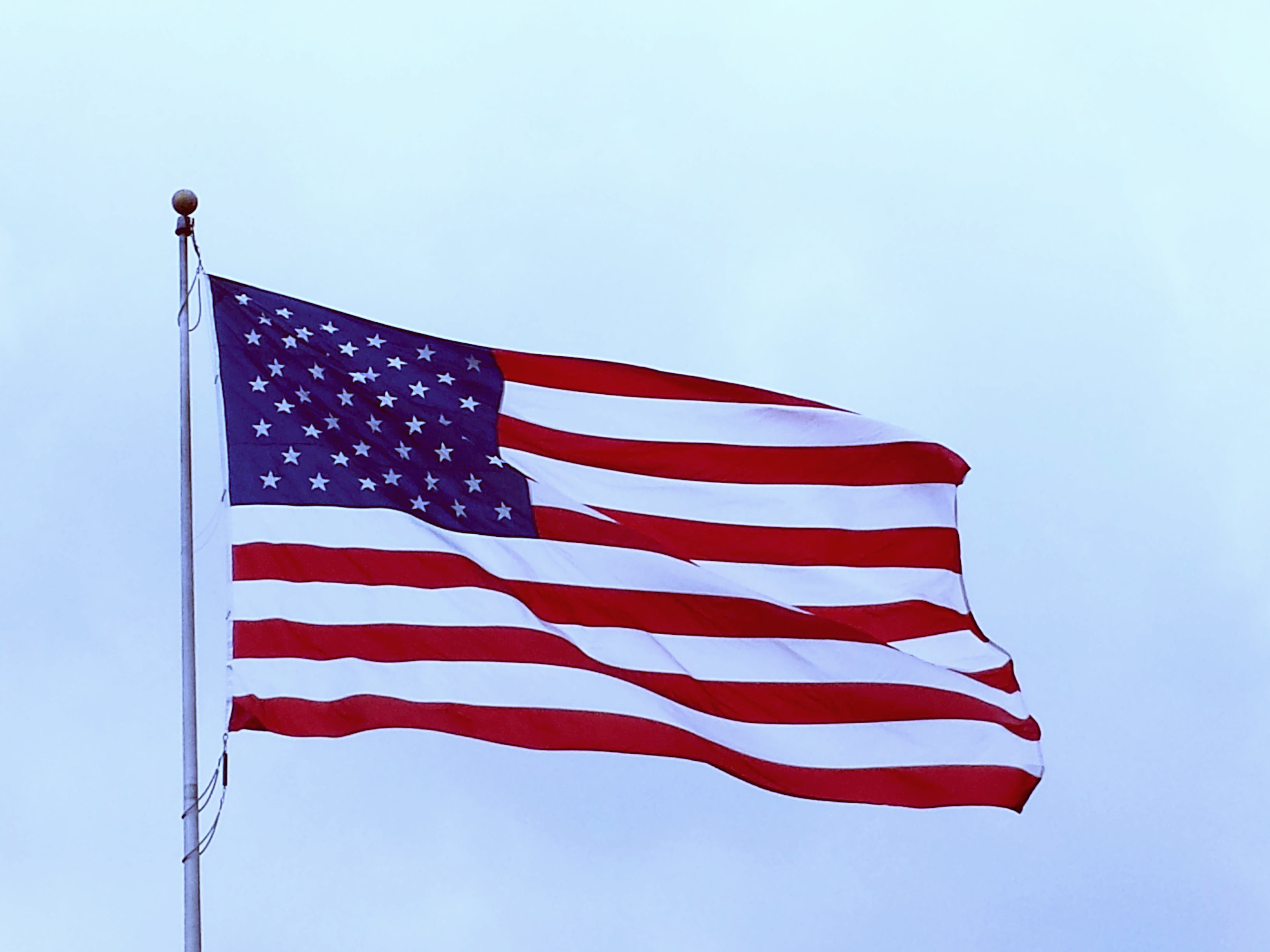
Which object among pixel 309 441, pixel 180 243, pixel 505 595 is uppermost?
pixel 180 243

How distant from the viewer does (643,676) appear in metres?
18.0

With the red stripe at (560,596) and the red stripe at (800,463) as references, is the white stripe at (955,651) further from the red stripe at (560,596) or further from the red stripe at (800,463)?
the red stripe at (800,463)

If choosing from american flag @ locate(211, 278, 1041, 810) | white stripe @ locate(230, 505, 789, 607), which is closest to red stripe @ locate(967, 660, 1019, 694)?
american flag @ locate(211, 278, 1041, 810)

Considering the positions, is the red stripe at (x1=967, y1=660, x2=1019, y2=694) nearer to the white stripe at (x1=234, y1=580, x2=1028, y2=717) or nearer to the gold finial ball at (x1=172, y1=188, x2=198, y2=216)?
the white stripe at (x1=234, y1=580, x2=1028, y2=717)

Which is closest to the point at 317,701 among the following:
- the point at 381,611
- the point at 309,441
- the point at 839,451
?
the point at 381,611

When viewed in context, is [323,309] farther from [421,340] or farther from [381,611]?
[381,611]

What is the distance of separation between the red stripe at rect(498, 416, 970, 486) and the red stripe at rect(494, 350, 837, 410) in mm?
422

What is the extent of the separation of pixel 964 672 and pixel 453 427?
4.71 meters

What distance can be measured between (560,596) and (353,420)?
2178mm

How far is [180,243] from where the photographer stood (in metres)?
18.2

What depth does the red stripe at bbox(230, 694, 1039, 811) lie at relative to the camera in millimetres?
16594

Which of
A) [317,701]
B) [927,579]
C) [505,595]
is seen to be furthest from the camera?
[927,579]

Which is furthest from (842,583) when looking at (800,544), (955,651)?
(955,651)

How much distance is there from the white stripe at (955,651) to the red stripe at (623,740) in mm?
1077
